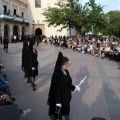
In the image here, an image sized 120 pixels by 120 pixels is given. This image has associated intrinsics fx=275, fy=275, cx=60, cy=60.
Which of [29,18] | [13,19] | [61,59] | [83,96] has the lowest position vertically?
[83,96]

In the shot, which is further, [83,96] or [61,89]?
[83,96]

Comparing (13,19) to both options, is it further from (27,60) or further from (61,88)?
(61,88)

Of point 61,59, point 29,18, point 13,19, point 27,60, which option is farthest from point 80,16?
point 61,59

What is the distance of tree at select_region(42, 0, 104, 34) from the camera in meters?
40.0

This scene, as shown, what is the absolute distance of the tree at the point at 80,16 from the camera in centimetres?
3997

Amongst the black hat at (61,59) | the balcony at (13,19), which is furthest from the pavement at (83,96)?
the balcony at (13,19)

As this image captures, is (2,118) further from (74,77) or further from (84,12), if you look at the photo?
(84,12)

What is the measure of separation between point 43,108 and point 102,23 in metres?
35.0

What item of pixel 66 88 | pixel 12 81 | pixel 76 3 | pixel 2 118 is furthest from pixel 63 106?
pixel 76 3

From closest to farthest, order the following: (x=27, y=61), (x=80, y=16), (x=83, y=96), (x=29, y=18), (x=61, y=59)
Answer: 1. (x=61, y=59)
2. (x=83, y=96)
3. (x=27, y=61)
4. (x=80, y=16)
5. (x=29, y=18)

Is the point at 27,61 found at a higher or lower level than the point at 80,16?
lower

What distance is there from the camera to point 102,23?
4094cm

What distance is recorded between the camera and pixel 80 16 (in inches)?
1580

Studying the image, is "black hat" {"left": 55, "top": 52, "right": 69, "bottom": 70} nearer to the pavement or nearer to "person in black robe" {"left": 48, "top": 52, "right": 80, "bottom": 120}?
"person in black robe" {"left": 48, "top": 52, "right": 80, "bottom": 120}
